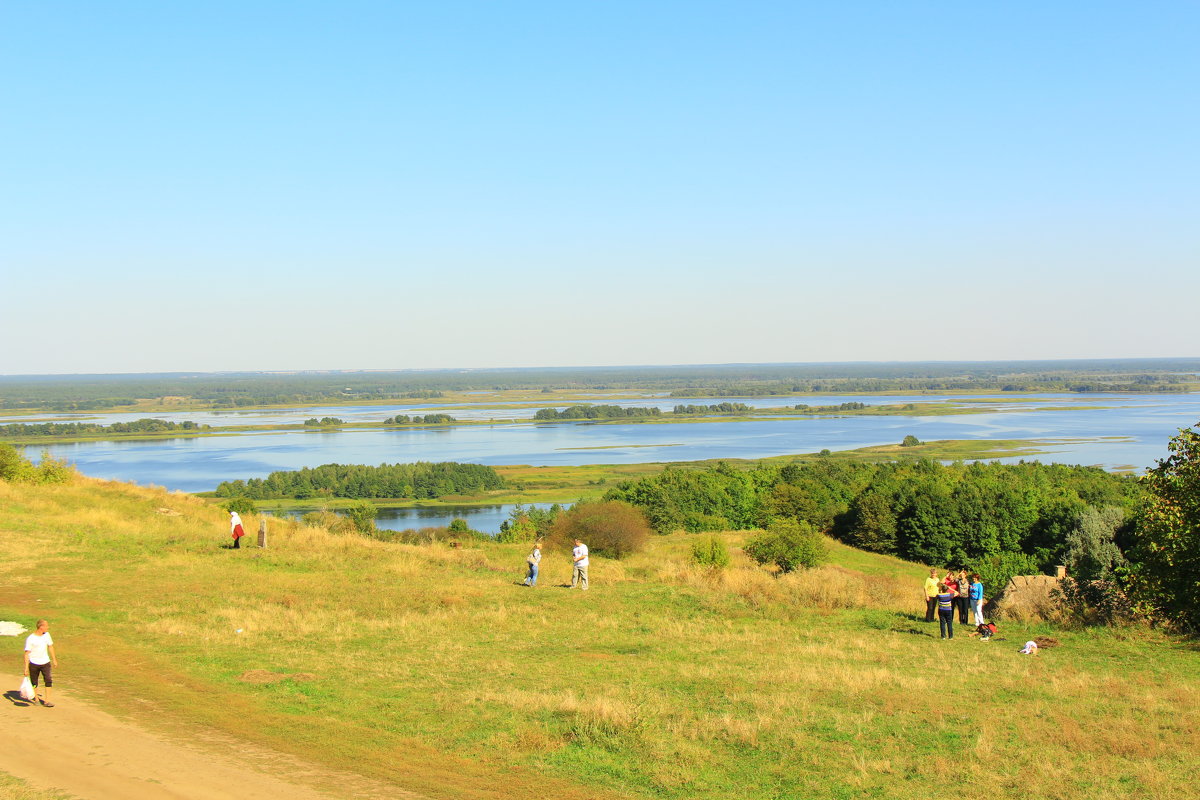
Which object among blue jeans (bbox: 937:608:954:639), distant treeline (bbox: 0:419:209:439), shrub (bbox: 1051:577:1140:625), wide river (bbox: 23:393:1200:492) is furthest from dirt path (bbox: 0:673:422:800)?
distant treeline (bbox: 0:419:209:439)

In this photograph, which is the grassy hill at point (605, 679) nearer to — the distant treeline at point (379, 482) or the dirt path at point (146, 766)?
the dirt path at point (146, 766)

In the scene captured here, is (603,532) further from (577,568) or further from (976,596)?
(976,596)

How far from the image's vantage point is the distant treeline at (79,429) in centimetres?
12744

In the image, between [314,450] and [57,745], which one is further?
[314,450]

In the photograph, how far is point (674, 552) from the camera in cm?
3666

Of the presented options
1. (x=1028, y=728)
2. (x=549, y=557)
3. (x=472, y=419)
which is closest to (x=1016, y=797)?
(x=1028, y=728)

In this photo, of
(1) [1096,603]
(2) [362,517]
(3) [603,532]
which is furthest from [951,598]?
(2) [362,517]

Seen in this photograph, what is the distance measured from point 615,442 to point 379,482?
4542cm

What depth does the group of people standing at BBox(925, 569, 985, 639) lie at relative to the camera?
15.9 metres

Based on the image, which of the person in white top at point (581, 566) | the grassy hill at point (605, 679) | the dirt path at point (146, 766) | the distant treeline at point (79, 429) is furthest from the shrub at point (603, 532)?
the distant treeline at point (79, 429)

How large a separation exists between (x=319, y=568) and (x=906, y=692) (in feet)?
44.0

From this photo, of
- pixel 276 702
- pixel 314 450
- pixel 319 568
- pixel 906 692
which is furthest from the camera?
pixel 314 450

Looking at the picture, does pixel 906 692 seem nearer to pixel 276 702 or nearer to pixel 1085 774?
pixel 1085 774

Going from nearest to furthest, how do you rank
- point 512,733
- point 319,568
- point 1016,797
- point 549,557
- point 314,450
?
point 1016,797 → point 512,733 → point 319,568 → point 549,557 → point 314,450
